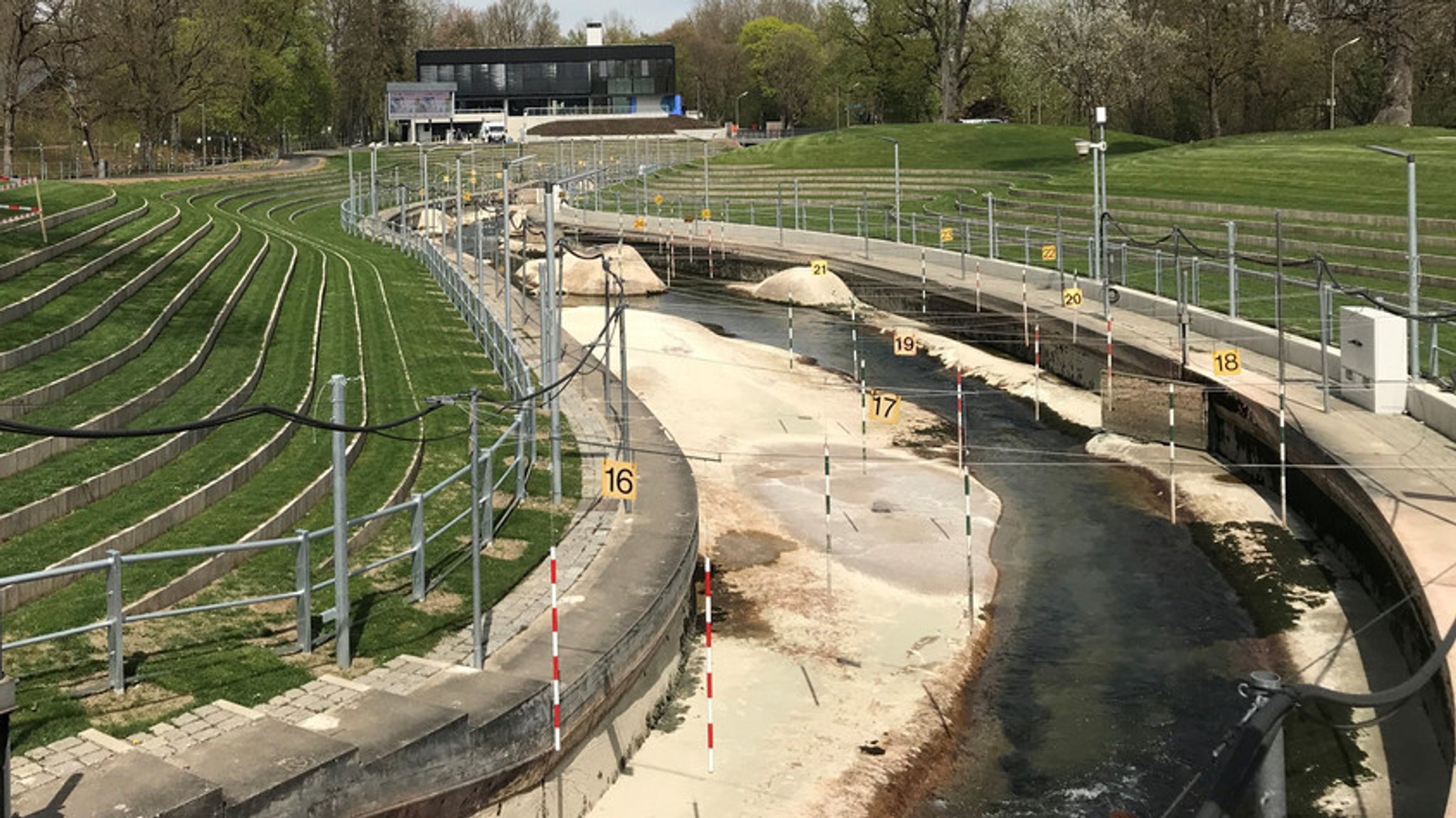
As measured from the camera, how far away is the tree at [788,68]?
154m

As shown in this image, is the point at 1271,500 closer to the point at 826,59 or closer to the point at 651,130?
the point at 651,130

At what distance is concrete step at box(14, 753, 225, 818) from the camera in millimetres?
10422

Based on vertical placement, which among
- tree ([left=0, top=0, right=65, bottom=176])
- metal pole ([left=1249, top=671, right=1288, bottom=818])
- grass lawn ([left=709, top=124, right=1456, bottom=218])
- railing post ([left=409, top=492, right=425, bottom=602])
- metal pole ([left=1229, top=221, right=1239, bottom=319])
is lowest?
railing post ([left=409, top=492, right=425, bottom=602])

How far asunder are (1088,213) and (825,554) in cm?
4030

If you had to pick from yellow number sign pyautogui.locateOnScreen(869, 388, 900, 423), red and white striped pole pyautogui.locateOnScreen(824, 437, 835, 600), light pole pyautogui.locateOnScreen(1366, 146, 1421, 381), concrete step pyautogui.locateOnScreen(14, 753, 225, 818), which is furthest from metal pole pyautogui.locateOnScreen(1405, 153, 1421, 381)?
concrete step pyautogui.locateOnScreen(14, 753, 225, 818)

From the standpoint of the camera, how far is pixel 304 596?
Answer: 48.3ft

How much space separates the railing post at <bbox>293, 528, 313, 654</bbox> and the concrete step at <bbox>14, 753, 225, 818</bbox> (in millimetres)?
3535

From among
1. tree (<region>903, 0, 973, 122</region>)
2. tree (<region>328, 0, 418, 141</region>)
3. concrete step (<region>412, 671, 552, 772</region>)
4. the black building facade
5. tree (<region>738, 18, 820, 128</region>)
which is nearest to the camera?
concrete step (<region>412, 671, 552, 772</region>)

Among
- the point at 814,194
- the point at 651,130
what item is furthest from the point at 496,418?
the point at 651,130

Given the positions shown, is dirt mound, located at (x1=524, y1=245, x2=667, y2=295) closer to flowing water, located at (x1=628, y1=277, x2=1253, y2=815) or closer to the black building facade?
flowing water, located at (x1=628, y1=277, x2=1253, y2=815)

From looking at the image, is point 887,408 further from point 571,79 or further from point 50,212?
point 571,79

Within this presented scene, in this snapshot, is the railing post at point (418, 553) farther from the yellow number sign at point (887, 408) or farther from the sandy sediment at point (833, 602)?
the yellow number sign at point (887, 408)

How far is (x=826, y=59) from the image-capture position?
162 metres

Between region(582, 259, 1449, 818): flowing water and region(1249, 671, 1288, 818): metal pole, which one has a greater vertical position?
region(1249, 671, 1288, 818): metal pole
